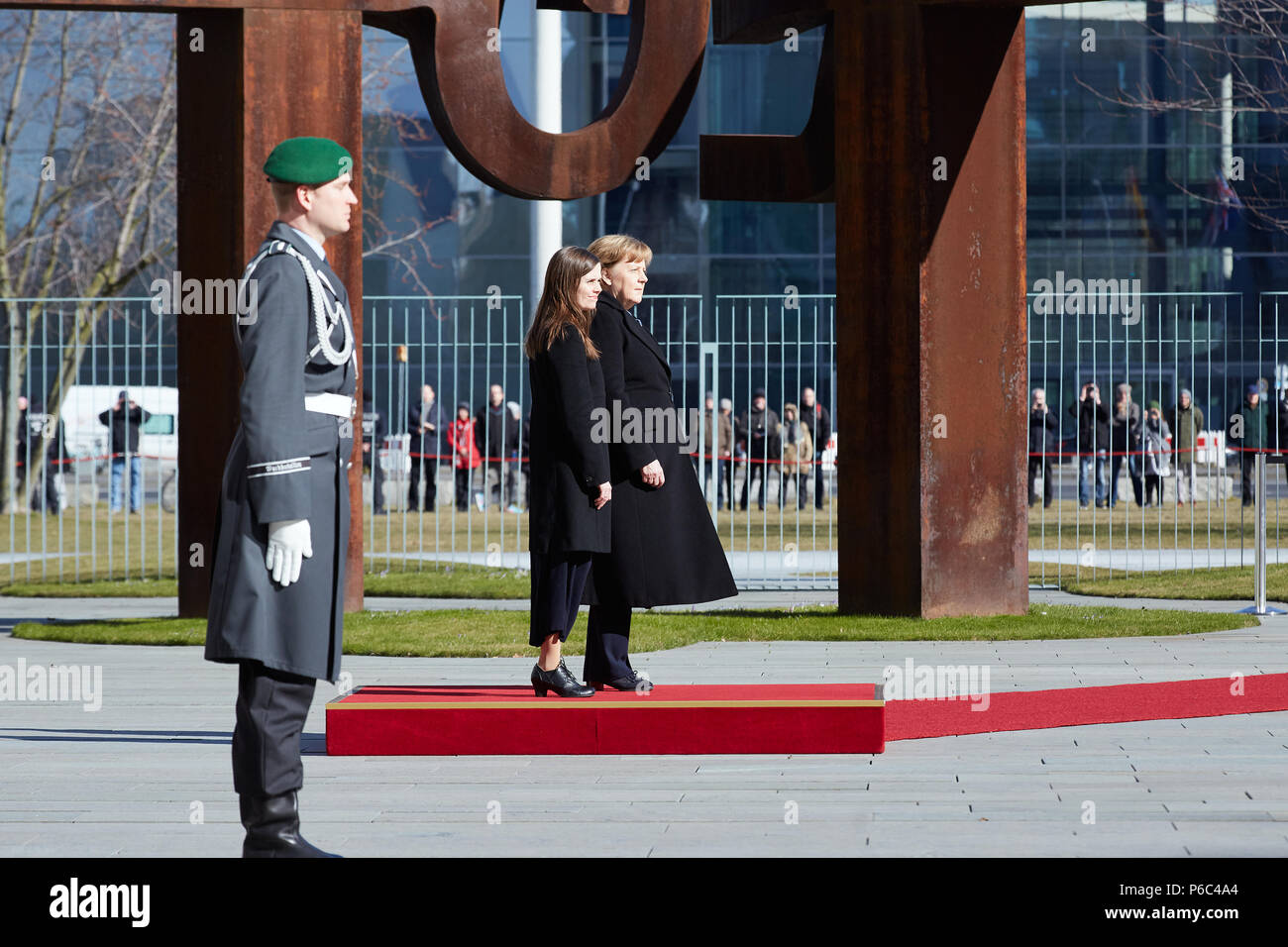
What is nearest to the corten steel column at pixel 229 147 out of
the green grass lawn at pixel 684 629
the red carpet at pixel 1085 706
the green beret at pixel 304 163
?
the green grass lawn at pixel 684 629

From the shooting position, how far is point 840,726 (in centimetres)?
630

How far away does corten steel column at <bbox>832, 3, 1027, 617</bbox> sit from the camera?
34.3 feet

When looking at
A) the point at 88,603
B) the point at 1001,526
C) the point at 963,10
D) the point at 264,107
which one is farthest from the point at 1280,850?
the point at 88,603

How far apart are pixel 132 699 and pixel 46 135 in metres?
20.1

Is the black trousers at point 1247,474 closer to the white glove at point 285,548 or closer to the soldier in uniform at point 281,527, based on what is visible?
the soldier in uniform at point 281,527

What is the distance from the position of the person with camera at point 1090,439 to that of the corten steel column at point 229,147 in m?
8.30

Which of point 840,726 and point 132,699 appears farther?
point 132,699

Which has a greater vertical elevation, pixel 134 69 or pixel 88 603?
pixel 134 69

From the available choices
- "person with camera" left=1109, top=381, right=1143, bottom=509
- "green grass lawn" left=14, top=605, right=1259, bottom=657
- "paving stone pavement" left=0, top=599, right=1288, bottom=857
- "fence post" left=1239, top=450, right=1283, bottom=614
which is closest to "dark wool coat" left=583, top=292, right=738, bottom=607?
"paving stone pavement" left=0, top=599, right=1288, bottom=857

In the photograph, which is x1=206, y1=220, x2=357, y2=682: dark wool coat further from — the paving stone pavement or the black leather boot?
→ the paving stone pavement

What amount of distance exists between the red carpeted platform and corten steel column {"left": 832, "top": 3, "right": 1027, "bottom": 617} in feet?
13.9

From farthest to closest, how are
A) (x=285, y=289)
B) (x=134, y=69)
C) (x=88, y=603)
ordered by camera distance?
(x=134, y=69) < (x=88, y=603) < (x=285, y=289)
